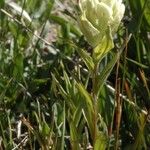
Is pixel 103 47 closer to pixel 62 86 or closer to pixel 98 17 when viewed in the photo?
pixel 98 17

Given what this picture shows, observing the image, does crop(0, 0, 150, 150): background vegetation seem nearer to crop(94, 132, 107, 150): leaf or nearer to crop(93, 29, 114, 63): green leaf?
crop(94, 132, 107, 150): leaf

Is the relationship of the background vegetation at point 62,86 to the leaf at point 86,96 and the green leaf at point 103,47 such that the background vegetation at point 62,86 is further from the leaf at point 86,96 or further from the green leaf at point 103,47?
the green leaf at point 103,47

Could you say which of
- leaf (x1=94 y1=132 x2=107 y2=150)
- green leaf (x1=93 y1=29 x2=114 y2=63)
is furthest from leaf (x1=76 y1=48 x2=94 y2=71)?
leaf (x1=94 y1=132 x2=107 y2=150)

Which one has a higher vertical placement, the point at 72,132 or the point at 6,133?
the point at 72,132

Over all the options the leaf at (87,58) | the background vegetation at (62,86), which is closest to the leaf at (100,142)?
the background vegetation at (62,86)

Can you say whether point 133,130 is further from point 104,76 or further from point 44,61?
point 44,61

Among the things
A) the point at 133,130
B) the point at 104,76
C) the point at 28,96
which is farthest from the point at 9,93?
the point at 104,76
